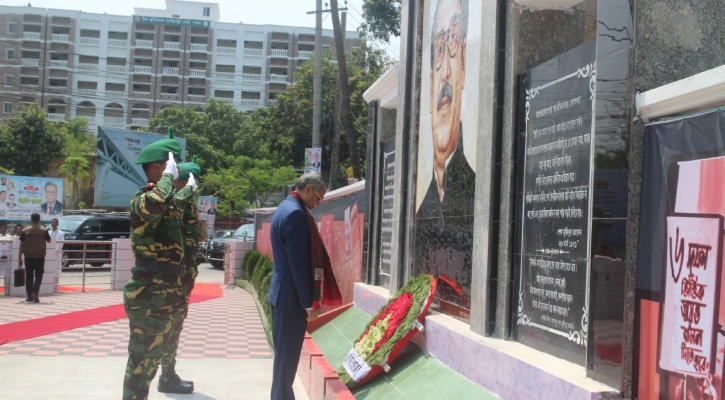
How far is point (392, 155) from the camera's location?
8.76m

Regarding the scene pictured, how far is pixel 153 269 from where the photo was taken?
5.62 m

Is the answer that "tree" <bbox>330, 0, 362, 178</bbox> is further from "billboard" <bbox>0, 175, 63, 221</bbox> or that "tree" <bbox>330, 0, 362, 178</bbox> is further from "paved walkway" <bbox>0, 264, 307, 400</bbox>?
"billboard" <bbox>0, 175, 63, 221</bbox>

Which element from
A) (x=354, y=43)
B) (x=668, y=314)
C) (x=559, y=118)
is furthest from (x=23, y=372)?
(x=354, y=43)

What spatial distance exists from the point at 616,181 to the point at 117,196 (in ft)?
89.0

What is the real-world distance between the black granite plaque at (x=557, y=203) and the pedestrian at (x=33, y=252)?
12445mm

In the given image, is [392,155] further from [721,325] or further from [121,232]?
[121,232]

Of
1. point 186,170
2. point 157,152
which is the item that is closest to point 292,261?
point 157,152

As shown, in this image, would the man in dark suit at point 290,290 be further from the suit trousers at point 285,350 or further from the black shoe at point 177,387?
the black shoe at point 177,387

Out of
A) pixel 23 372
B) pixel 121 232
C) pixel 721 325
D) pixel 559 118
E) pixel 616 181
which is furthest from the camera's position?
pixel 121 232

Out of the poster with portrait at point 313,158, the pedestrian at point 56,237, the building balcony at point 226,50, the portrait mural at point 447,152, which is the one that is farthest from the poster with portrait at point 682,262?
the building balcony at point 226,50

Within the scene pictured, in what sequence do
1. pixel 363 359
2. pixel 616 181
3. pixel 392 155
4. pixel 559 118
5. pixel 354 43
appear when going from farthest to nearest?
pixel 354 43, pixel 392 155, pixel 363 359, pixel 559 118, pixel 616 181

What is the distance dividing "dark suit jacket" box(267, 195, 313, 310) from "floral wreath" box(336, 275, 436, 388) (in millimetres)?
852

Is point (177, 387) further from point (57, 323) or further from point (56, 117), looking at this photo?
point (56, 117)

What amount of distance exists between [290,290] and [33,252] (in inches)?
442
